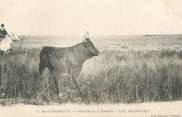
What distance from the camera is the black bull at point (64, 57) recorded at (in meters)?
1.09

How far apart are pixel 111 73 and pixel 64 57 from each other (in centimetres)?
15

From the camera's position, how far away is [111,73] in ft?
3.58

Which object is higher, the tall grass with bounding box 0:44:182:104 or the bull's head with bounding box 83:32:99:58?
the bull's head with bounding box 83:32:99:58

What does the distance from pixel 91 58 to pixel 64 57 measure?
Answer: 81 mm

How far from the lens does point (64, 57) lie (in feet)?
3.61

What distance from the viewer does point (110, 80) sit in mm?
1088

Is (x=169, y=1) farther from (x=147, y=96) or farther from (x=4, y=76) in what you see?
(x=4, y=76)

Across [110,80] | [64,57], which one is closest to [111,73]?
[110,80]

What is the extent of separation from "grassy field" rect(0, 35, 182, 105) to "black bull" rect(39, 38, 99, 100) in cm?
2

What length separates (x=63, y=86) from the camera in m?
1.08

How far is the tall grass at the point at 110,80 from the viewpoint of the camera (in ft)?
3.54

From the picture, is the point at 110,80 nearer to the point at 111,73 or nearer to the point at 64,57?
the point at 111,73

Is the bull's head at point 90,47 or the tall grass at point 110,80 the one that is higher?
the bull's head at point 90,47

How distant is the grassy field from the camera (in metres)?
1.08
